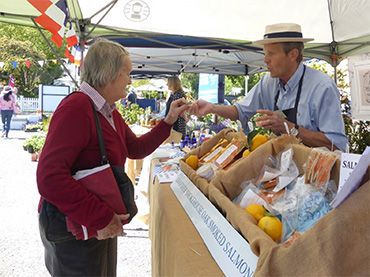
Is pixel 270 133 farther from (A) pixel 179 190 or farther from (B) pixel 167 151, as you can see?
(B) pixel 167 151

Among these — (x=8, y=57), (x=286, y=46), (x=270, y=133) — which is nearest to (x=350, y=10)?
(x=286, y=46)

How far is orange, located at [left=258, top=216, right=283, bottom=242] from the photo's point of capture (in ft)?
2.99

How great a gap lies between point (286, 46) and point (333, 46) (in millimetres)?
2675

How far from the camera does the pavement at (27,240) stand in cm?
301

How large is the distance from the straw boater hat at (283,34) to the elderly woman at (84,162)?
0.99 m

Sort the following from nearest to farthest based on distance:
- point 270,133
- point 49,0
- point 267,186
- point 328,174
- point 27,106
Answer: point 328,174 < point 267,186 < point 270,133 < point 49,0 < point 27,106

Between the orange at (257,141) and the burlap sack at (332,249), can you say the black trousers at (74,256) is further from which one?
the burlap sack at (332,249)

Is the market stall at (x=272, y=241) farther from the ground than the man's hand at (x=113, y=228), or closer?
farther from the ground

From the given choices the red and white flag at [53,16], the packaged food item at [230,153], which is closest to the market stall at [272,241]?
the packaged food item at [230,153]

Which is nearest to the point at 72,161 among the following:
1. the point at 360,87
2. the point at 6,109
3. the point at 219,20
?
the point at 360,87

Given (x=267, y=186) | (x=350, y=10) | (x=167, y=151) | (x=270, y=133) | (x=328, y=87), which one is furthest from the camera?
(x=350, y=10)

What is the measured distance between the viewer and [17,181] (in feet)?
19.5

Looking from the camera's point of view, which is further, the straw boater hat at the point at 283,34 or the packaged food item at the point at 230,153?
the straw boater hat at the point at 283,34

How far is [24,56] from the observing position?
2217cm
